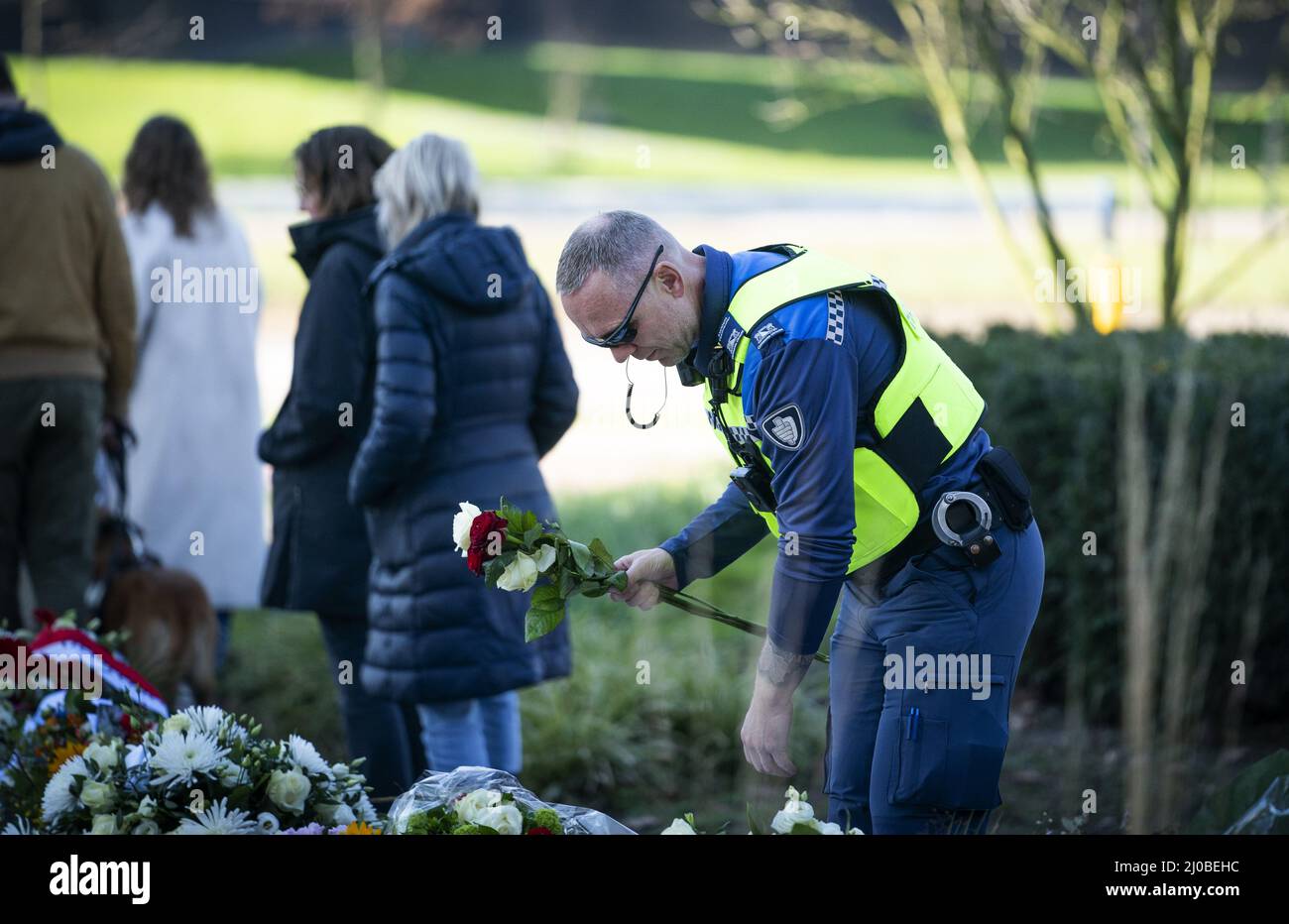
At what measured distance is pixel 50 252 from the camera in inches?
207

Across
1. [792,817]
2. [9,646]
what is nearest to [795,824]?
[792,817]

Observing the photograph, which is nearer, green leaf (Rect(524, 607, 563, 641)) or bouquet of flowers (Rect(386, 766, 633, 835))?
bouquet of flowers (Rect(386, 766, 633, 835))

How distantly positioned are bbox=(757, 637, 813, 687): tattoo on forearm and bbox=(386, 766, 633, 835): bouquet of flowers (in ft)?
1.40

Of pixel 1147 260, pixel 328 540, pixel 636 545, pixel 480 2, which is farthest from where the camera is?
pixel 480 2

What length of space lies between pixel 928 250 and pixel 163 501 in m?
14.5

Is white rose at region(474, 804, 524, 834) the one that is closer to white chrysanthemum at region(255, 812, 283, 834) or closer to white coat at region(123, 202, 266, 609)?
white chrysanthemum at region(255, 812, 283, 834)

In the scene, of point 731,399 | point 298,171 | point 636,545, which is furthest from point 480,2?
point 731,399

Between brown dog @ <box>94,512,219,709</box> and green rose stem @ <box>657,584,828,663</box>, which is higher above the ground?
green rose stem @ <box>657,584,828,663</box>

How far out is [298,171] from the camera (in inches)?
187

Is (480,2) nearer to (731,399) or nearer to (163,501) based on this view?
(163,501)

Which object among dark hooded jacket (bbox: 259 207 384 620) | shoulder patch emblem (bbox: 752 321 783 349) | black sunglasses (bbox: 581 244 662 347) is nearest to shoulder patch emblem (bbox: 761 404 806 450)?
shoulder patch emblem (bbox: 752 321 783 349)

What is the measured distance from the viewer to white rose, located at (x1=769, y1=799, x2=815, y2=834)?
2744 mm

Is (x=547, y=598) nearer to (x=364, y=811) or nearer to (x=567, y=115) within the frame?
(x=364, y=811)
